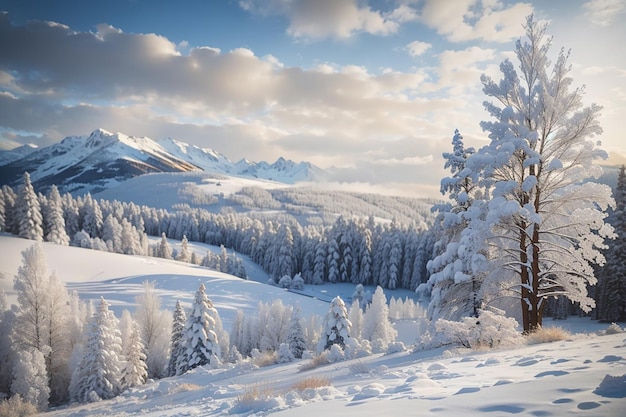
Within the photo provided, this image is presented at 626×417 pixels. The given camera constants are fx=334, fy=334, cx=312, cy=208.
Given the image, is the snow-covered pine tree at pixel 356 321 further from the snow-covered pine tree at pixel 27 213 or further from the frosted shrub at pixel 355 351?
the snow-covered pine tree at pixel 27 213

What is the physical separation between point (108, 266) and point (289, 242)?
1818 inches

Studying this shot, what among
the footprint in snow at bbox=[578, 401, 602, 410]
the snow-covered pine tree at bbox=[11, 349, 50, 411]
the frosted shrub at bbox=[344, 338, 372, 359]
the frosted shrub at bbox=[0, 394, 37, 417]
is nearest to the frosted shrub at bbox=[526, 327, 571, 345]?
the frosted shrub at bbox=[344, 338, 372, 359]

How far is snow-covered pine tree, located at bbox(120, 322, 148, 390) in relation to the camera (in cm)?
2611

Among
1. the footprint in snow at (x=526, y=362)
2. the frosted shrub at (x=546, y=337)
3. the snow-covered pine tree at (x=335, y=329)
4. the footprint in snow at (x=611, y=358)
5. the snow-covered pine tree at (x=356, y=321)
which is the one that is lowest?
the snow-covered pine tree at (x=356, y=321)

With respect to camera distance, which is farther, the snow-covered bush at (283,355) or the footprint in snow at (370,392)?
the snow-covered bush at (283,355)

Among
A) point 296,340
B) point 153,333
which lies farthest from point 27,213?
point 296,340

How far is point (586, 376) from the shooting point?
14.2 feet

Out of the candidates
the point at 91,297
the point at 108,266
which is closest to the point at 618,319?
the point at 91,297

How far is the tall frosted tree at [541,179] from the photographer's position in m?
10.3

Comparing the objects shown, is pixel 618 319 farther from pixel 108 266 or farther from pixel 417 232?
pixel 108 266

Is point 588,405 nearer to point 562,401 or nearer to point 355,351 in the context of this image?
point 562,401

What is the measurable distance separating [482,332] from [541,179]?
5.50m

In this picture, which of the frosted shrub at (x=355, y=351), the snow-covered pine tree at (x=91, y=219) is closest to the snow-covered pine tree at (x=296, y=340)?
the frosted shrub at (x=355, y=351)

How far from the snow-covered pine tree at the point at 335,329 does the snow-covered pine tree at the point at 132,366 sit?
1488 centimetres
